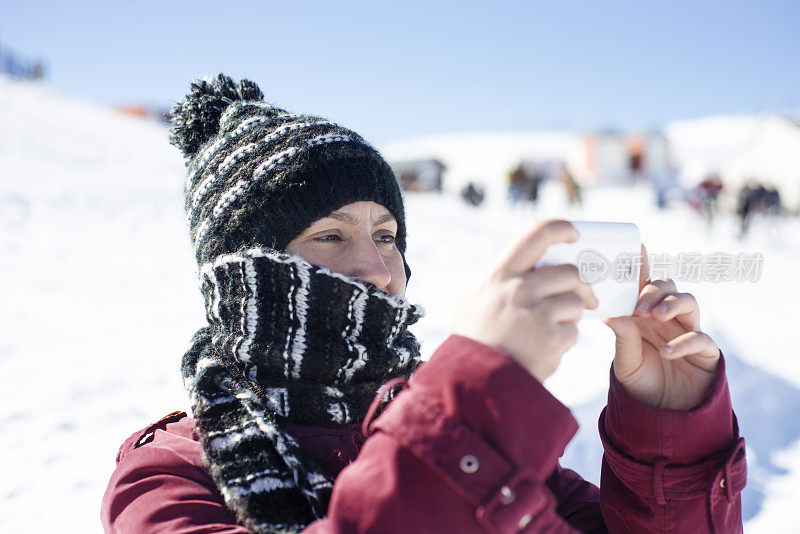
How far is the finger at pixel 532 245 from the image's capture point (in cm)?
83

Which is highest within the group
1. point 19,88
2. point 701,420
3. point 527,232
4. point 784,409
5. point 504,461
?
point 19,88

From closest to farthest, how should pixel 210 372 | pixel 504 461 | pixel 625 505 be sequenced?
pixel 504 461 < pixel 625 505 < pixel 210 372

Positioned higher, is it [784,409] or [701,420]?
[701,420]

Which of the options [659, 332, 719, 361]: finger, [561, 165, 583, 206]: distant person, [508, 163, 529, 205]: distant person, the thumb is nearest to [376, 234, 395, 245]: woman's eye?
the thumb

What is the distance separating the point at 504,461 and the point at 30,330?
437 centimetres

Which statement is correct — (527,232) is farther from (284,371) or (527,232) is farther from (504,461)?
(284,371)

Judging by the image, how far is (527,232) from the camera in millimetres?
834

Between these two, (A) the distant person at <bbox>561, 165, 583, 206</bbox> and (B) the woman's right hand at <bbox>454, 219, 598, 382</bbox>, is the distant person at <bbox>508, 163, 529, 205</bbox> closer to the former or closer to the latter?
(A) the distant person at <bbox>561, 165, 583, 206</bbox>

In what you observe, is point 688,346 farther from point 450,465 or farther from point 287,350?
point 287,350

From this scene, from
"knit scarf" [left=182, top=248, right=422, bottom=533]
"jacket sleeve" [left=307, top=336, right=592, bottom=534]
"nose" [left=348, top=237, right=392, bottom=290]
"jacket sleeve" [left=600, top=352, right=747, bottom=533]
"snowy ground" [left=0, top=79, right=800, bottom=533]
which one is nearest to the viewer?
"jacket sleeve" [left=307, top=336, right=592, bottom=534]

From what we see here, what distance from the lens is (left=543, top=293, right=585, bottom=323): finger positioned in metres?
0.81

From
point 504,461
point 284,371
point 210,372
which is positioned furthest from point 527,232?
point 210,372

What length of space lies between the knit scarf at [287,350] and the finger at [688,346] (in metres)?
0.60

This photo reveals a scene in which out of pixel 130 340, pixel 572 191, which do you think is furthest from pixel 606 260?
pixel 572 191
